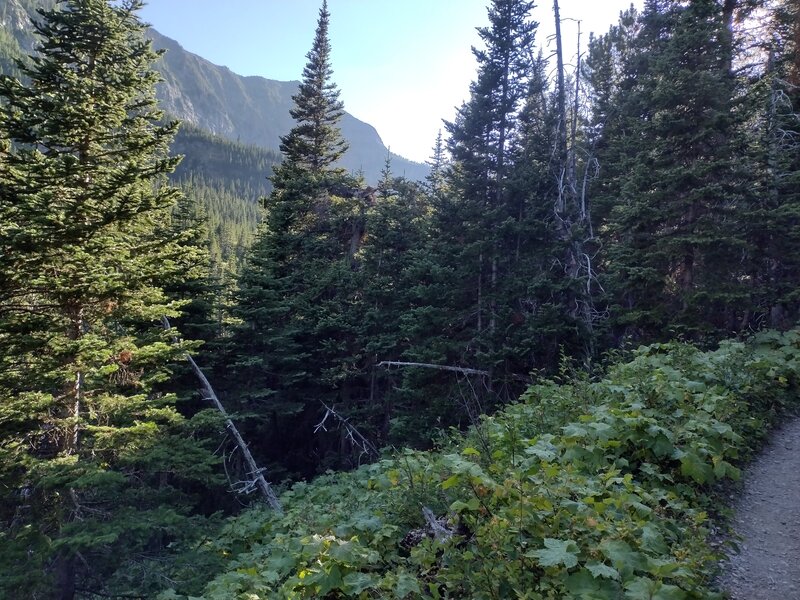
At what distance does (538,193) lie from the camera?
15.5 m

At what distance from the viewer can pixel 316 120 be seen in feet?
82.9

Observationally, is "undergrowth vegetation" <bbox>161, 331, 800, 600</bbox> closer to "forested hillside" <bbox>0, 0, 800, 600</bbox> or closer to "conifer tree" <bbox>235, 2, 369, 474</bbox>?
"forested hillside" <bbox>0, 0, 800, 600</bbox>

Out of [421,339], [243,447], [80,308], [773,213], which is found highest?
[773,213]

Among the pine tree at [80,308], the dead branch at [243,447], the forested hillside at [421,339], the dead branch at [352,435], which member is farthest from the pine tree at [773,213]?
the pine tree at [80,308]

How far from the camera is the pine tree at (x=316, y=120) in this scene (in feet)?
80.4

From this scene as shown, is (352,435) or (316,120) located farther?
(316,120)

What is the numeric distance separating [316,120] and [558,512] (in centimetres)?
2556

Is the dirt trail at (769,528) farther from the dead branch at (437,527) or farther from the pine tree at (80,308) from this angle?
the pine tree at (80,308)

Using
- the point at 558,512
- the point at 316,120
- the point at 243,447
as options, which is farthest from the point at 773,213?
the point at 316,120

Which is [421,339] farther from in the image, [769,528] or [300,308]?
[769,528]

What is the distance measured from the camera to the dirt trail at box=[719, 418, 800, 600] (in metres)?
3.38

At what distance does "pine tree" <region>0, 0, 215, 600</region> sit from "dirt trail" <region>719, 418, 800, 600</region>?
32.9ft

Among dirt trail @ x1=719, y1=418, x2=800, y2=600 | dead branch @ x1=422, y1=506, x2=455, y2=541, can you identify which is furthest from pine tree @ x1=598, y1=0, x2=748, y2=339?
dead branch @ x1=422, y1=506, x2=455, y2=541

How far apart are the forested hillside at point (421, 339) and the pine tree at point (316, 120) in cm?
298
